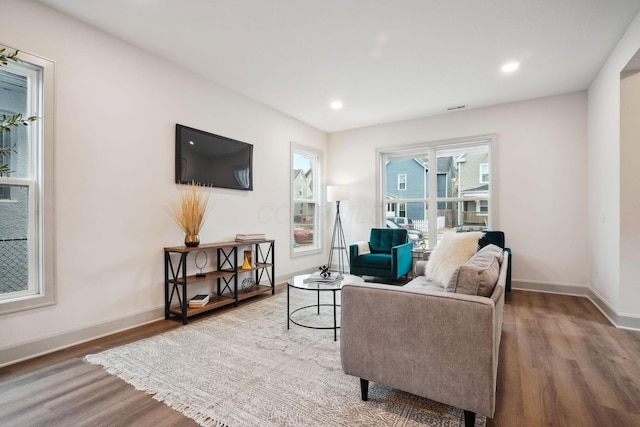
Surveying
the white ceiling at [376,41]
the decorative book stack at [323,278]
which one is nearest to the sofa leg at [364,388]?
the decorative book stack at [323,278]

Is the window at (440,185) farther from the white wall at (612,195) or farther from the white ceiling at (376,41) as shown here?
the white wall at (612,195)

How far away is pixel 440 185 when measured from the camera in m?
5.09

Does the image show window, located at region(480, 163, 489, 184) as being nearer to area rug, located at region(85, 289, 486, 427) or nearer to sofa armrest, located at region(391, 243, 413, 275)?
sofa armrest, located at region(391, 243, 413, 275)

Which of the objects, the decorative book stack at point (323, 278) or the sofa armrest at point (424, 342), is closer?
the sofa armrest at point (424, 342)

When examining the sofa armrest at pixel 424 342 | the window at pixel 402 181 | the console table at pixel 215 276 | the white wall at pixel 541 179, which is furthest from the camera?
the window at pixel 402 181

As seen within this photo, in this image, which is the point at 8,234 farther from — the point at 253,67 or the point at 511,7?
the point at 511,7

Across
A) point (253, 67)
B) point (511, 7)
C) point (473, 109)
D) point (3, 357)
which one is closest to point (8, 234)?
point (3, 357)

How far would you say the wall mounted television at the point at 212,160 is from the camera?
3348mm

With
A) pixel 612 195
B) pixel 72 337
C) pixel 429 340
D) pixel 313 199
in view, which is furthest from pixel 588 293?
pixel 72 337

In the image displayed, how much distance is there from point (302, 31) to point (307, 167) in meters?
3.02

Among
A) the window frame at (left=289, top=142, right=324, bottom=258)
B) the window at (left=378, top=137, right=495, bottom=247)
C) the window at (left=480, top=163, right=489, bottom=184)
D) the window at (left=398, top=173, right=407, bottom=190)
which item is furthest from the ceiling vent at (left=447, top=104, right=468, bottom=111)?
→ the window frame at (left=289, top=142, right=324, bottom=258)

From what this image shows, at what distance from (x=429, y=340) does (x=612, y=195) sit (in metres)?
3.02

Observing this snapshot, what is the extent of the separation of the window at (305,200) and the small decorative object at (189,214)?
6.22 ft

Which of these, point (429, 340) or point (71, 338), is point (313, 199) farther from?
point (429, 340)
